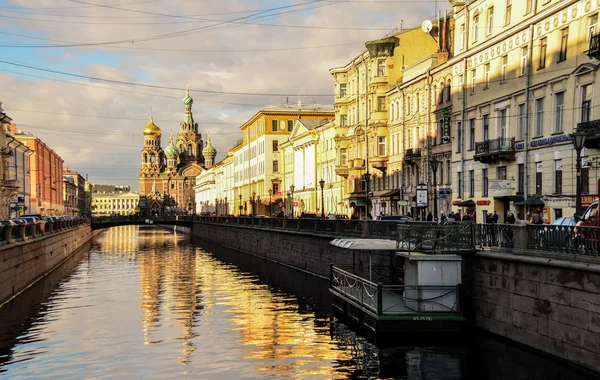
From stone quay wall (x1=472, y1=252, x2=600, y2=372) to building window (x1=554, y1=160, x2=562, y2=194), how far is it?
522 inches

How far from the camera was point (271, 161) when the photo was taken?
123812 mm

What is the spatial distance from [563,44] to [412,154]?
23289 mm

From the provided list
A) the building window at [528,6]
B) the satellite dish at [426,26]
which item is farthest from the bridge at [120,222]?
the building window at [528,6]

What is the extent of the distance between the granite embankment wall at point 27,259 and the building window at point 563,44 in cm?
2838

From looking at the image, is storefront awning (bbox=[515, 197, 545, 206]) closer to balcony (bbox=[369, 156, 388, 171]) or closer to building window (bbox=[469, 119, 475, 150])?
building window (bbox=[469, 119, 475, 150])

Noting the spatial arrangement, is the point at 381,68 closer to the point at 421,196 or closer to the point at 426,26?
the point at 426,26

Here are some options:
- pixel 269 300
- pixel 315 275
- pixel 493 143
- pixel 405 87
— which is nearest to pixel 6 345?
pixel 269 300

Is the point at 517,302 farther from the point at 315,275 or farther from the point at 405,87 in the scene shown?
the point at 405,87

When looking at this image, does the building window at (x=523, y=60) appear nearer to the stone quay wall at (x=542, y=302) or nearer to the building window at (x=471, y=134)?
the building window at (x=471, y=134)

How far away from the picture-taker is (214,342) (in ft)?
93.6

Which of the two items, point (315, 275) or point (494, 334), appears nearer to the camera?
point (494, 334)

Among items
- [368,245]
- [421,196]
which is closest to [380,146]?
[421,196]

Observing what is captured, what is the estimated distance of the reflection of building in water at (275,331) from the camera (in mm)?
24312

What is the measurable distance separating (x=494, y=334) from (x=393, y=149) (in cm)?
4223
